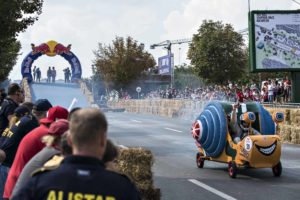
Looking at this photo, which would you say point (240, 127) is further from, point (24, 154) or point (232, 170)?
point (24, 154)

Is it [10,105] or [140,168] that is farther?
[10,105]

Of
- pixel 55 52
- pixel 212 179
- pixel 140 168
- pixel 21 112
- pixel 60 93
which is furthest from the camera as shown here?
pixel 55 52

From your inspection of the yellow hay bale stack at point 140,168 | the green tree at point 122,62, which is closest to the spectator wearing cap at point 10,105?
the yellow hay bale stack at point 140,168

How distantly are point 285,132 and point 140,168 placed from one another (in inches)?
582

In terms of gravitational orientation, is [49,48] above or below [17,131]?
above

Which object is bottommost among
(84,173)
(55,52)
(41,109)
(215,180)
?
(215,180)

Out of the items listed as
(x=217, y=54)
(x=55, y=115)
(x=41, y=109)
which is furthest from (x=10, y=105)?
(x=217, y=54)

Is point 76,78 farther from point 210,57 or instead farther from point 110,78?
point 110,78

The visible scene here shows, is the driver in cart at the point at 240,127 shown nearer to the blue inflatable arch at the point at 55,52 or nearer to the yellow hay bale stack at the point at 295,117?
the yellow hay bale stack at the point at 295,117

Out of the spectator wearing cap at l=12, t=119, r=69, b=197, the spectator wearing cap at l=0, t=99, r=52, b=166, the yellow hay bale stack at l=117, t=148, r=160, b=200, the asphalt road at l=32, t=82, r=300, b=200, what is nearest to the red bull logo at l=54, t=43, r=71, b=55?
the asphalt road at l=32, t=82, r=300, b=200

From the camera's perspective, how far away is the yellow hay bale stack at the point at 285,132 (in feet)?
70.8

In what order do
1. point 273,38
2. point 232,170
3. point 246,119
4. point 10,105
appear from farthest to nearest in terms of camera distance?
point 273,38 → point 246,119 → point 232,170 → point 10,105

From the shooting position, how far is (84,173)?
2891 millimetres

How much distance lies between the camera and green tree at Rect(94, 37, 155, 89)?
3302 inches
